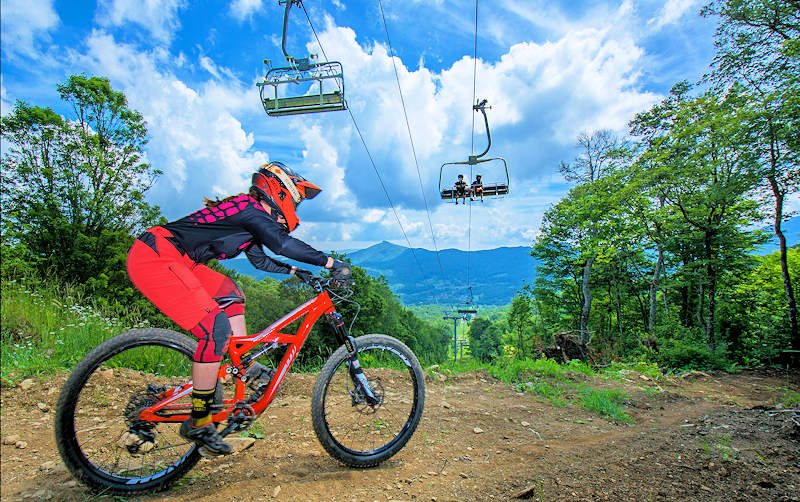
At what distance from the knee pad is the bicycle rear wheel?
239mm

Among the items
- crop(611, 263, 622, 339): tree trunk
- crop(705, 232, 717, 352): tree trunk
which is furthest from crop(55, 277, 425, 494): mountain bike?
crop(611, 263, 622, 339): tree trunk

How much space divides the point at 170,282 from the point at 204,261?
0.85 ft

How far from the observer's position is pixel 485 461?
9.33 ft

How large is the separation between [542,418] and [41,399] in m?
5.20

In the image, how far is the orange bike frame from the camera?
2391mm

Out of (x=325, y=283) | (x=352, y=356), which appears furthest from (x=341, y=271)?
(x=352, y=356)

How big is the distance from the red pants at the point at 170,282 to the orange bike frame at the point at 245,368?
230mm

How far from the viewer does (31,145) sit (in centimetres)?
1819

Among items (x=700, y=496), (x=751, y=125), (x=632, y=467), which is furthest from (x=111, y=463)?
(x=751, y=125)

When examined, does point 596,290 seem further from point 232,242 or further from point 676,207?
point 232,242

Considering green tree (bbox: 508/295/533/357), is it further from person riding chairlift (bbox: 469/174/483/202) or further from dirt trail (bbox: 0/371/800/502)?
dirt trail (bbox: 0/371/800/502)

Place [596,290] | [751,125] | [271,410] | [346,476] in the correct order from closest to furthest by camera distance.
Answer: [346,476] → [271,410] → [751,125] → [596,290]

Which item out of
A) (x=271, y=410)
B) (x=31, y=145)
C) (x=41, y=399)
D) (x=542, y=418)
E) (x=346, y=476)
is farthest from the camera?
(x=31, y=145)

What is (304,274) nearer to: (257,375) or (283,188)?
(283,188)
